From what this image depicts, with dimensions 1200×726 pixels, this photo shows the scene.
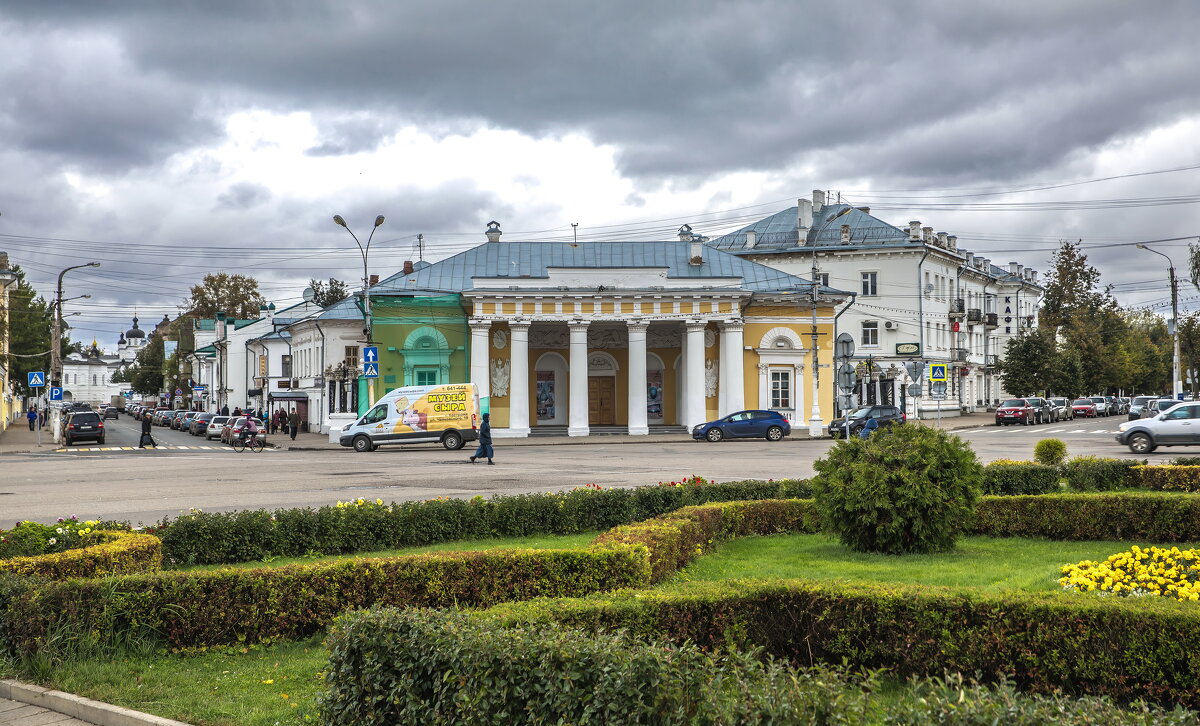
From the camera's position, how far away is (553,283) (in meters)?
48.6

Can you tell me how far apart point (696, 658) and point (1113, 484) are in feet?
51.0

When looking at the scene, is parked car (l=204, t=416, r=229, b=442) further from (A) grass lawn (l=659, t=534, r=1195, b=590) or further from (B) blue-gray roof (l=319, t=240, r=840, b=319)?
(A) grass lawn (l=659, t=534, r=1195, b=590)

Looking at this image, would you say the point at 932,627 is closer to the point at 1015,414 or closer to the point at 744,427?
the point at 744,427

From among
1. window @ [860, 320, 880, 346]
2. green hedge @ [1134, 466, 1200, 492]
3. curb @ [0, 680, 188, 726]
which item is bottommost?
curb @ [0, 680, 188, 726]

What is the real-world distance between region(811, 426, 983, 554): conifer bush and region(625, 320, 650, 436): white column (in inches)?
1430

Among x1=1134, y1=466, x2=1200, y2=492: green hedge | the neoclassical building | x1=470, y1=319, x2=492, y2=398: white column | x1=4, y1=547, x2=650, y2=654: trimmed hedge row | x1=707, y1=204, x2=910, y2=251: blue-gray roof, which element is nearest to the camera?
x1=4, y1=547, x2=650, y2=654: trimmed hedge row

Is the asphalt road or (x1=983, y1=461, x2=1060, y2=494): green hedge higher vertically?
(x1=983, y1=461, x2=1060, y2=494): green hedge

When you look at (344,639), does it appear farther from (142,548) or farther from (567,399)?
(567,399)

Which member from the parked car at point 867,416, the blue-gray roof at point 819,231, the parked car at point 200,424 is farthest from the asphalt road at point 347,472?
the blue-gray roof at point 819,231

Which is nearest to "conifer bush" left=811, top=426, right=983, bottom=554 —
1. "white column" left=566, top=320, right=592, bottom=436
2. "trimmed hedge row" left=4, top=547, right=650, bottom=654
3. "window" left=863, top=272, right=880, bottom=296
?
"trimmed hedge row" left=4, top=547, right=650, bottom=654

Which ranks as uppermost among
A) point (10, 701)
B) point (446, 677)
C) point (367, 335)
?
point (367, 335)

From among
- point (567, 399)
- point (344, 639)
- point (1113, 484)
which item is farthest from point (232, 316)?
point (344, 639)

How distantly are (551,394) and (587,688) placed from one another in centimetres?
4816

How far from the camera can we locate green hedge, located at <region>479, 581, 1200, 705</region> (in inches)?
255
